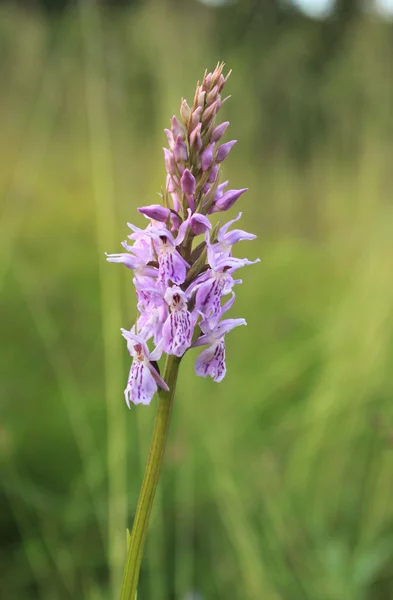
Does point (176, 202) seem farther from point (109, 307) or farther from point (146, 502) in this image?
point (109, 307)

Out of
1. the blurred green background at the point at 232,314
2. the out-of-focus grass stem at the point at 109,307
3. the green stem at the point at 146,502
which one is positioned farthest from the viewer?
the blurred green background at the point at 232,314

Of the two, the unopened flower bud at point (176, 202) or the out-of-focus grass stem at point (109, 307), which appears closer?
the unopened flower bud at point (176, 202)

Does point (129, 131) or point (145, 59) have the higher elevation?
point (145, 59)

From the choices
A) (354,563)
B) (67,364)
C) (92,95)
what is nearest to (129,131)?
(92,95)

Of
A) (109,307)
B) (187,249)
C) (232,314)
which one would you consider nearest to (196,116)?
(187,249)

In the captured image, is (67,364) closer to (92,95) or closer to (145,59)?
(92,95)

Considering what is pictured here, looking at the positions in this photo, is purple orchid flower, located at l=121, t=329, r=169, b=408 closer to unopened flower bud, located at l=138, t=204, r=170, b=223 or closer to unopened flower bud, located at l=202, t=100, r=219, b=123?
unopened flower bud, located at l=138, t=204, r=170, b=223

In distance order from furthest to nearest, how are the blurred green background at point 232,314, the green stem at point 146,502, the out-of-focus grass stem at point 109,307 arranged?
1. the blurred green background at point 232,314
2. the out-of-focus grass stem at point 109,307
3. the green stem at point 146,502

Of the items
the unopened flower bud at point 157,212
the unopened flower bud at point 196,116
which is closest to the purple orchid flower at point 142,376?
the unopened flower bud at point 157,212

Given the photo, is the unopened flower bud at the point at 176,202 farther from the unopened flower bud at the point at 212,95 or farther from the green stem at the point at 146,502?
the green stem at the point at 146,502
